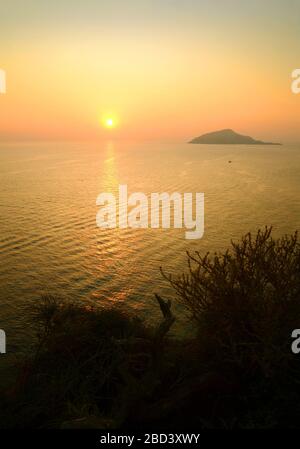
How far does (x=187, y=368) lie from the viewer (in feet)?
36.7

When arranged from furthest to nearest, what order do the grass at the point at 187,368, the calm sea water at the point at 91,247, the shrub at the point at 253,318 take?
the calm sea water at the point at 91,247
the shrub at the point at 253,318
the grass at the point at 187,368

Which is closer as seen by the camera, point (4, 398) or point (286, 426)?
point (286, 426)

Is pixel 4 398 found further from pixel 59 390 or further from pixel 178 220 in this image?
pixel 178 220

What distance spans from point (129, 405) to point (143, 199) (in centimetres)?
4582

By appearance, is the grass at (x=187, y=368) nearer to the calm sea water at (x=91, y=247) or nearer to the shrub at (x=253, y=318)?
the shrub at (x=253, y=318)

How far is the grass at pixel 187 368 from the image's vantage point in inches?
383

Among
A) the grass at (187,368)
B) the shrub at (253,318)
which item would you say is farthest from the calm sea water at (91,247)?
the shrub at (253,318)

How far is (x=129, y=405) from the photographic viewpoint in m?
9.56

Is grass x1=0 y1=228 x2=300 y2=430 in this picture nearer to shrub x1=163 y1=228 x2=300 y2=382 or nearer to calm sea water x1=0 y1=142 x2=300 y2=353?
shrub x1=163 y1=228 x2=300 y2=382

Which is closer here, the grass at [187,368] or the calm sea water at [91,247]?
the grass at [187,368]

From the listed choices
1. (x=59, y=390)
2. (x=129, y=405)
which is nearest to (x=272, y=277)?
(x=129, y=405)

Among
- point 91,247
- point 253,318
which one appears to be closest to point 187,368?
point 253,318

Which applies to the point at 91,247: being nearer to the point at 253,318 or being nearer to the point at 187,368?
the point at 187,368

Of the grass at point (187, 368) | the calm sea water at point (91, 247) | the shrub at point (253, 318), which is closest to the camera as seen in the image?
the grass at point (187, 368)
